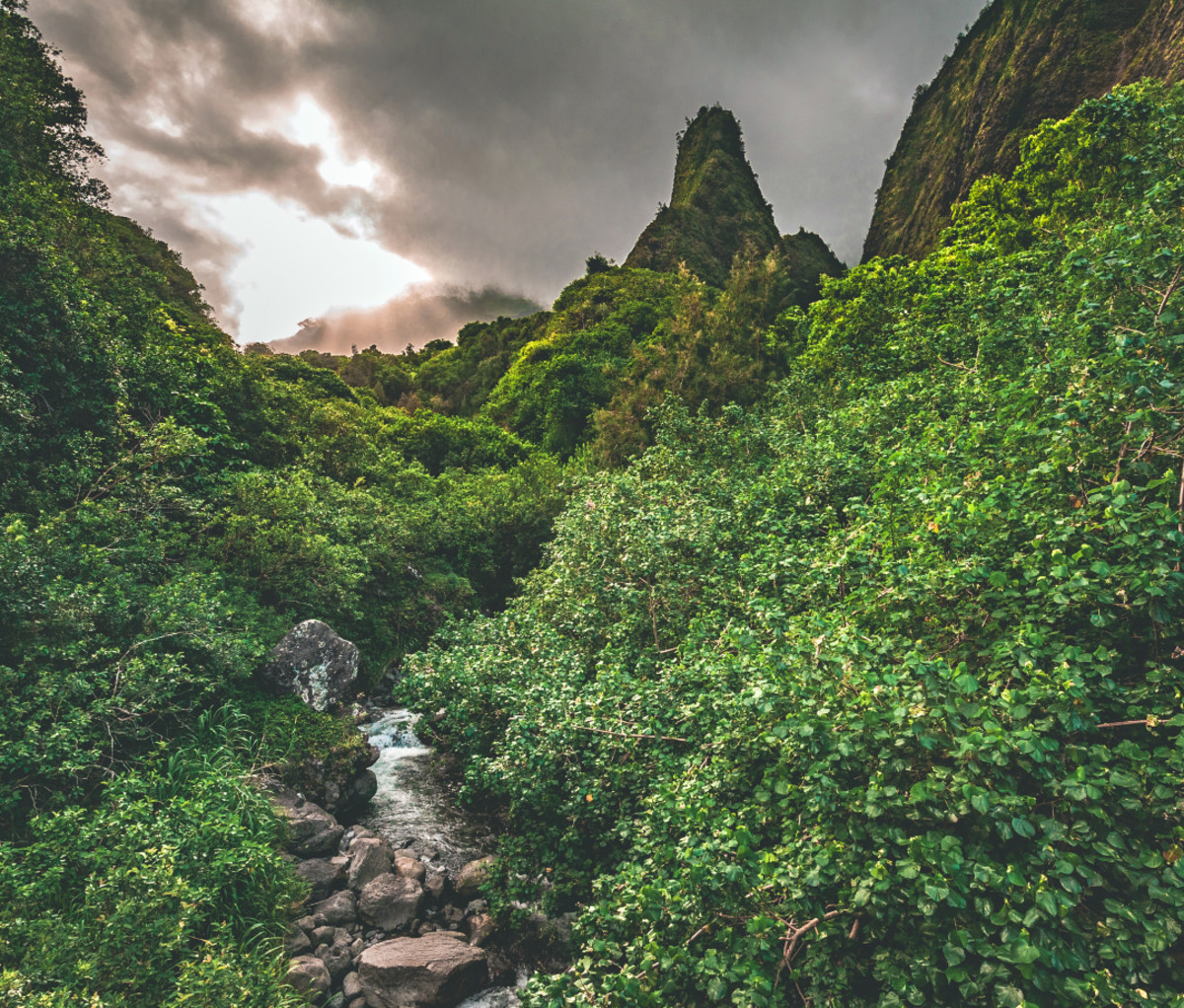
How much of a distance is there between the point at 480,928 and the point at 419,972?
133cm

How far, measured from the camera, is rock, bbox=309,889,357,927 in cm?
829

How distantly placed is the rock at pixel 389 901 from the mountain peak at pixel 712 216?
55.3m

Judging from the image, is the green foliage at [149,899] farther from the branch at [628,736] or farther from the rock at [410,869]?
the branch at [628,736]

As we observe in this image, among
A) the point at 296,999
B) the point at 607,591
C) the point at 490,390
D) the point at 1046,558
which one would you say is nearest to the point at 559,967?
the point at 296,999

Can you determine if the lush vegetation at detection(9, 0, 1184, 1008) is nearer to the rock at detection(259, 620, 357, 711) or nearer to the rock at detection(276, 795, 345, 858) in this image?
the rock at detection(259, 620, 357, 711)

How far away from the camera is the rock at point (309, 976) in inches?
272

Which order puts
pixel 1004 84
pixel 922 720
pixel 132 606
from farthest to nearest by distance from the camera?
1. pixel 1004 84
2. pixel 132 606
3. pixel 922 720

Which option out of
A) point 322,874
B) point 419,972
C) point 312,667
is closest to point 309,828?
point 322,874

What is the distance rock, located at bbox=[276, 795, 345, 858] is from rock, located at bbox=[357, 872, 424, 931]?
126cm

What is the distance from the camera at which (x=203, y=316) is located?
28.3 m

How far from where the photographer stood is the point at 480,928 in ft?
27.8

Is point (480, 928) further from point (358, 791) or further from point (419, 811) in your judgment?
point (358, 791)

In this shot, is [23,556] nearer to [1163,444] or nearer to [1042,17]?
[1163,444]

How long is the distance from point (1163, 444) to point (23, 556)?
46.3ft
